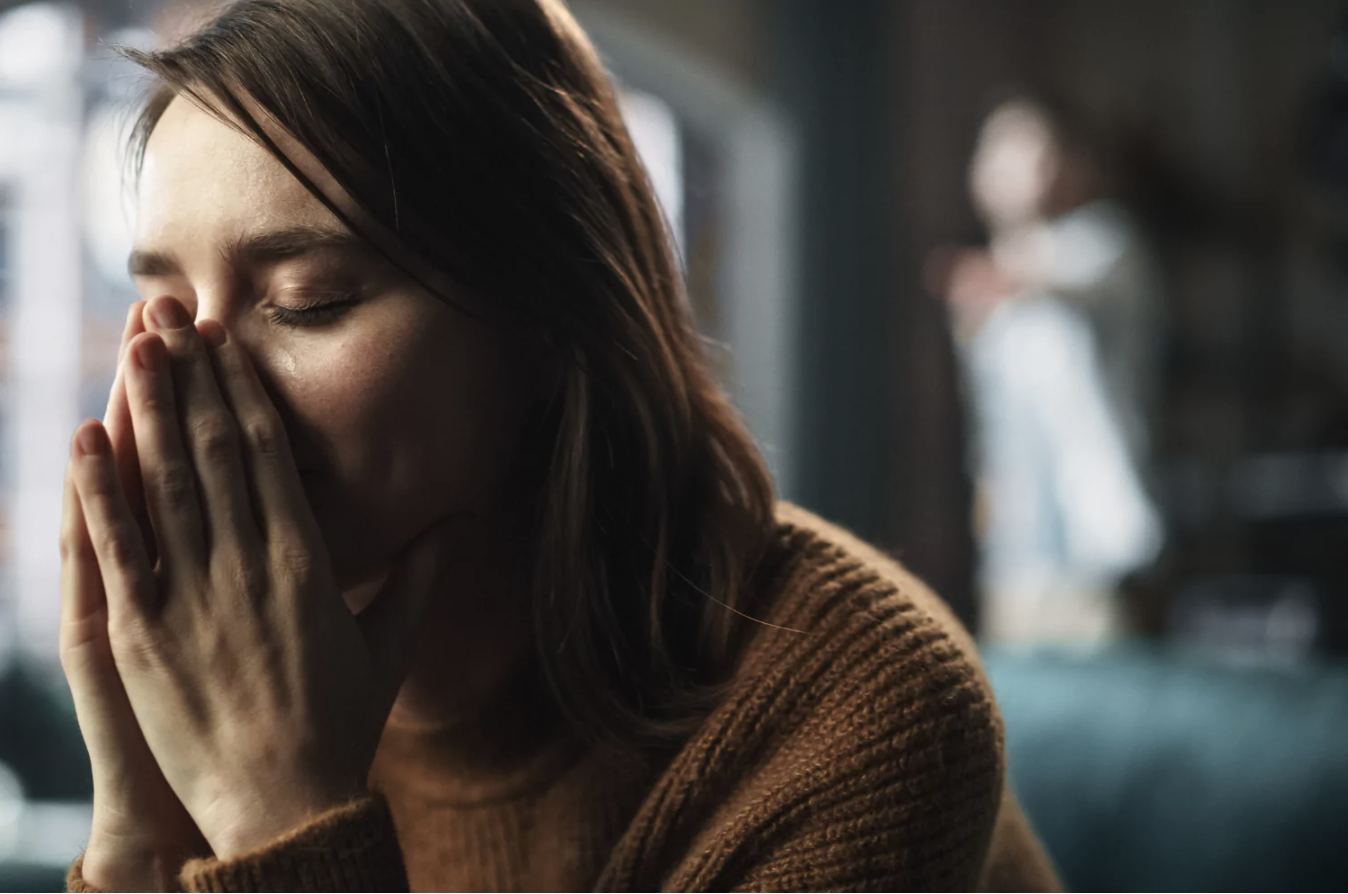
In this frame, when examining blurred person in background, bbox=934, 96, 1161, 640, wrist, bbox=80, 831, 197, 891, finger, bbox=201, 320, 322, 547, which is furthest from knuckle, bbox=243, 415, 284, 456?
blurred person in background, bbox=934, 96, 1161, 640

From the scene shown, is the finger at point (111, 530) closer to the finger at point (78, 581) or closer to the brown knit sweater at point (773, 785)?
the finger at point (78, 581)

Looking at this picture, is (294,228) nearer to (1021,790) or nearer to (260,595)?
(260,595)

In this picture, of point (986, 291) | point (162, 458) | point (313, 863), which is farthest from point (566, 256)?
point (986, 291)

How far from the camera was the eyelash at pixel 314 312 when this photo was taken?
67 cm

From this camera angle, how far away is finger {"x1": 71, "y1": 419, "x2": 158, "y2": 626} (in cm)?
65

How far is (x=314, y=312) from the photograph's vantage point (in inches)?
26.4

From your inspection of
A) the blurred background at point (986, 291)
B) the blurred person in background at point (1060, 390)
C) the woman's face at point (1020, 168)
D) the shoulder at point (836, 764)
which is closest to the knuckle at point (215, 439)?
the shoulder at point (836, 764)

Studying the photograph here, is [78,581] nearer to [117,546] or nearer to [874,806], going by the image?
[117,546]

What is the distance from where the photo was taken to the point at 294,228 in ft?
2.16

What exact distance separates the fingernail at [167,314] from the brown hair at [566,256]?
90mm

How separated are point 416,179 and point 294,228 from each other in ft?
0.21

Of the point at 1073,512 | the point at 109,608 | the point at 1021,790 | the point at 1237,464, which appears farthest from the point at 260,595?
the point at 1237,464

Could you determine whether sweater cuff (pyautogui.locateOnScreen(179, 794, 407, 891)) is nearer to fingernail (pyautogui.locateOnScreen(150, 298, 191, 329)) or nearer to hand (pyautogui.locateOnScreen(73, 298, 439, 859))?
hand (pyautogui.locateOnScreen(73, 298, 439, 859))

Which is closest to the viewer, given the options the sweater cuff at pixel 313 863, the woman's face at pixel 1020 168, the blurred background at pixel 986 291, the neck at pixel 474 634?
the sweater cuff at pixel 313 863
